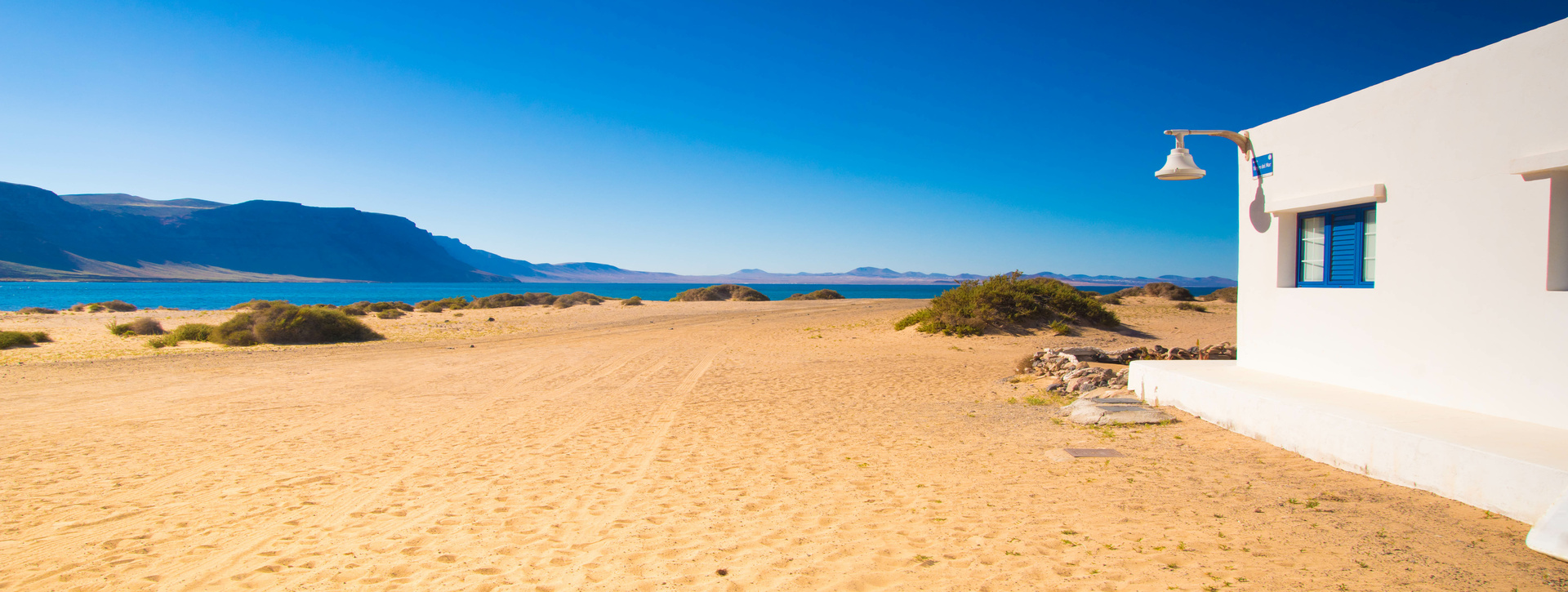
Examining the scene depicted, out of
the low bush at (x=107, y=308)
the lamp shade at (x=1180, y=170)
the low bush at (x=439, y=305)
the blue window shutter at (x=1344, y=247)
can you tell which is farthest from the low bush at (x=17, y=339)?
the blue window shutter at (x=1344, y=247)

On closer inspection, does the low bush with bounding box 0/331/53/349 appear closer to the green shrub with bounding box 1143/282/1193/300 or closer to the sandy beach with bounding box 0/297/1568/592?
the sandy beach with bounding box 0/297/1568/592

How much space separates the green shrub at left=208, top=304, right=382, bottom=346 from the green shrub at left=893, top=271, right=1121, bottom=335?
697 inches

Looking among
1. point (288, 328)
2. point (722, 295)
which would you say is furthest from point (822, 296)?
point (288, 328)

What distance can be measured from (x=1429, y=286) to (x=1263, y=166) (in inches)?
95.3

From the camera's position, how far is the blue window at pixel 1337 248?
652 cm

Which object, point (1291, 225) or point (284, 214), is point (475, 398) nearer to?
point (1291, 225)

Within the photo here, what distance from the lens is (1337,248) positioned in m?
6.91

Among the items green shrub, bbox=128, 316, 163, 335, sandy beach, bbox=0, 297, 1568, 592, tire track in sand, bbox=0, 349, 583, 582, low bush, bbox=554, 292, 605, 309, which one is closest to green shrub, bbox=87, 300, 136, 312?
green shrub, bbox=128, 316, 163, 335

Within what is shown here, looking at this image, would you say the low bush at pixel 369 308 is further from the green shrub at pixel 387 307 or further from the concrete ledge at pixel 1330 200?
the concrete ledge at pixel 1330 200

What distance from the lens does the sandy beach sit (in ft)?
12.4

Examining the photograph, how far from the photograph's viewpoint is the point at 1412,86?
583 cm

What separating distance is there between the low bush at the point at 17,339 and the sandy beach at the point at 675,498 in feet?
24.8

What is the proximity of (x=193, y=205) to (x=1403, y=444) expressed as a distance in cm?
23560

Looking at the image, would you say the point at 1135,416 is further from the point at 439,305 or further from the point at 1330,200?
the point at 439,305
